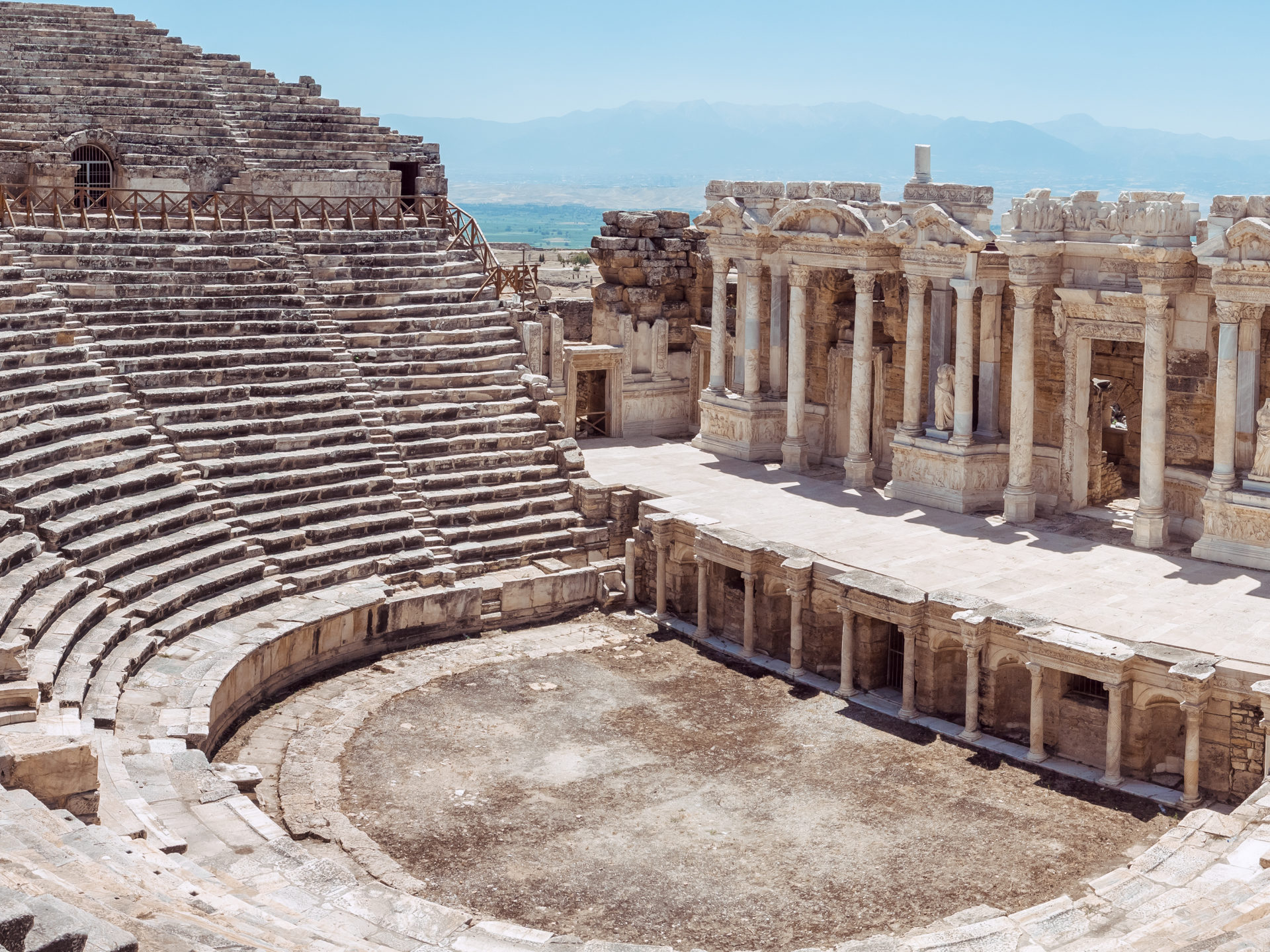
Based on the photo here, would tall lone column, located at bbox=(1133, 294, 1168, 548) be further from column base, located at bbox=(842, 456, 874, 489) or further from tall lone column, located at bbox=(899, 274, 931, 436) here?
column base, located at bbox=(842, 456, 874, 489)

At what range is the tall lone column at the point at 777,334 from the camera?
29.5 meters

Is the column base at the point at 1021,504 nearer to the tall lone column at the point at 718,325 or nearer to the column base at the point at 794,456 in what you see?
the column base at the point at 794,456

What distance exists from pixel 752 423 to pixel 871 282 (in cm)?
389

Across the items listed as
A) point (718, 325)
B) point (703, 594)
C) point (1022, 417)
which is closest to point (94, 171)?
point (718, 325)

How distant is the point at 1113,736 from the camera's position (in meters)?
18.4

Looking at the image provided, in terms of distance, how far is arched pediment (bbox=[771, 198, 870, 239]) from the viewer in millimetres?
26812

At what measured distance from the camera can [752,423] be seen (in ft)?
96.3

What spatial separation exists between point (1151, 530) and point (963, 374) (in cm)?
417

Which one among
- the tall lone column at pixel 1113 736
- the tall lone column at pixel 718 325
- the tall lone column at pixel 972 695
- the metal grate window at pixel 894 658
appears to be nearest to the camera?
the tall lone column at pixel 1113 736

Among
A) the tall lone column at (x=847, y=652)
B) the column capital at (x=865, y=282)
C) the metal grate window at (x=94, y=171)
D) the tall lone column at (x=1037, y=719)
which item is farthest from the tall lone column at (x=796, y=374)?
the metal grate window at (x=94, y=171)

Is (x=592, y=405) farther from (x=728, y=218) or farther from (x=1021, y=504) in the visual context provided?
(x=1021, y=504)

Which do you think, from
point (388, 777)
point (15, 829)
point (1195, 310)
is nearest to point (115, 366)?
point (388, 777)

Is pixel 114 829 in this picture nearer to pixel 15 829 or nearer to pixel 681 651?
pixel 15 829

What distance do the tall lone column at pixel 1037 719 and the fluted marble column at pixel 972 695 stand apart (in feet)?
2.44
